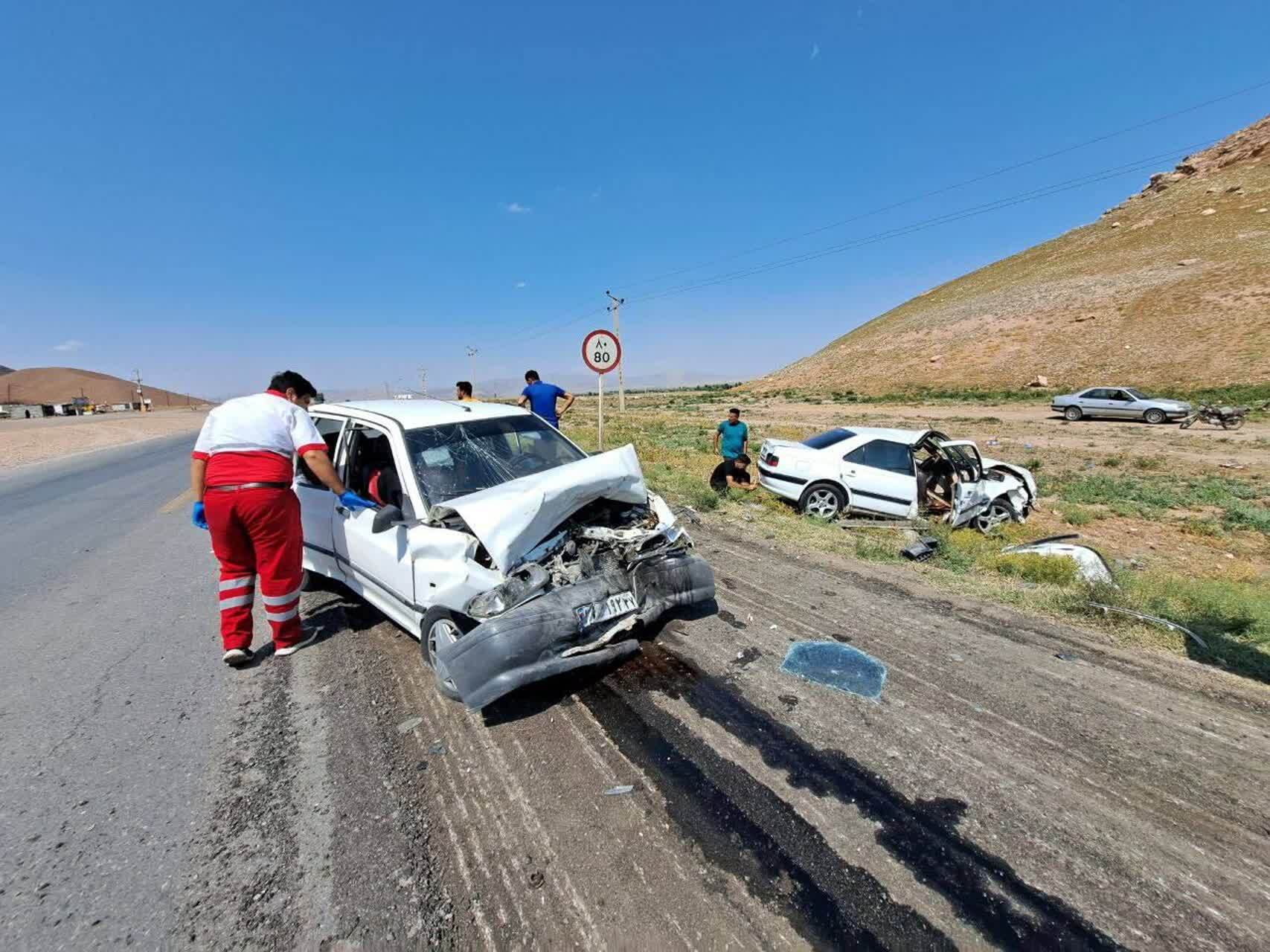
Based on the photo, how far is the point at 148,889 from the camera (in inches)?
70.1

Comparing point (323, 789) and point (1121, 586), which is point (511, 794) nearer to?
point (323, 789)

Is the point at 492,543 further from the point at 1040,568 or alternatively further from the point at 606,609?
the point at 1040,568

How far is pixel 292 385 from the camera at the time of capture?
3764 millimetres

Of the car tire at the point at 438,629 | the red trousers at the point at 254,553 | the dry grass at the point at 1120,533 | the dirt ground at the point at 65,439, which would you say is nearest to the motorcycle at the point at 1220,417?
the dry grass at the point at 1120,533


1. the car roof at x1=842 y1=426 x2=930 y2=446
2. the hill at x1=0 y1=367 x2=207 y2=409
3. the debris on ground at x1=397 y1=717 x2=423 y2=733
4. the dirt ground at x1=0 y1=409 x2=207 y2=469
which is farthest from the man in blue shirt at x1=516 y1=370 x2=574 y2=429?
the hill at x1=0 y1=367 x2=207 y2=409

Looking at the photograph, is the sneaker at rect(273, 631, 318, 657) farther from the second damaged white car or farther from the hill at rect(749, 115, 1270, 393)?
the hill at rect(749, 115, 1270, 393)

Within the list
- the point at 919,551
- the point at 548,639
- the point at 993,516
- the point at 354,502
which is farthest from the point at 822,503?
the point at 354,502

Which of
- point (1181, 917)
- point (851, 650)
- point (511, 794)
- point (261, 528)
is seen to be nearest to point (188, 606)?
point (261, 528)

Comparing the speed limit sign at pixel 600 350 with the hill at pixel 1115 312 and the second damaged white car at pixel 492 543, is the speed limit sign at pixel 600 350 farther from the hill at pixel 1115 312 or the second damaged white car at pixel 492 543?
the hill at pixel 1115 312

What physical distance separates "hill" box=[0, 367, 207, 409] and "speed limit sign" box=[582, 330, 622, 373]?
115 metres

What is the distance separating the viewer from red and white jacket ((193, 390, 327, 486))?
3146 mm

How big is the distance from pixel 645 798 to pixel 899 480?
639cm

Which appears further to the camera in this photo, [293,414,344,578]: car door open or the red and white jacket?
[293,414,344,578]: car door open

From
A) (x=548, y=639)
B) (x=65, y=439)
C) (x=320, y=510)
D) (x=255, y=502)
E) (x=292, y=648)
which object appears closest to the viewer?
(x=548, y=639)
